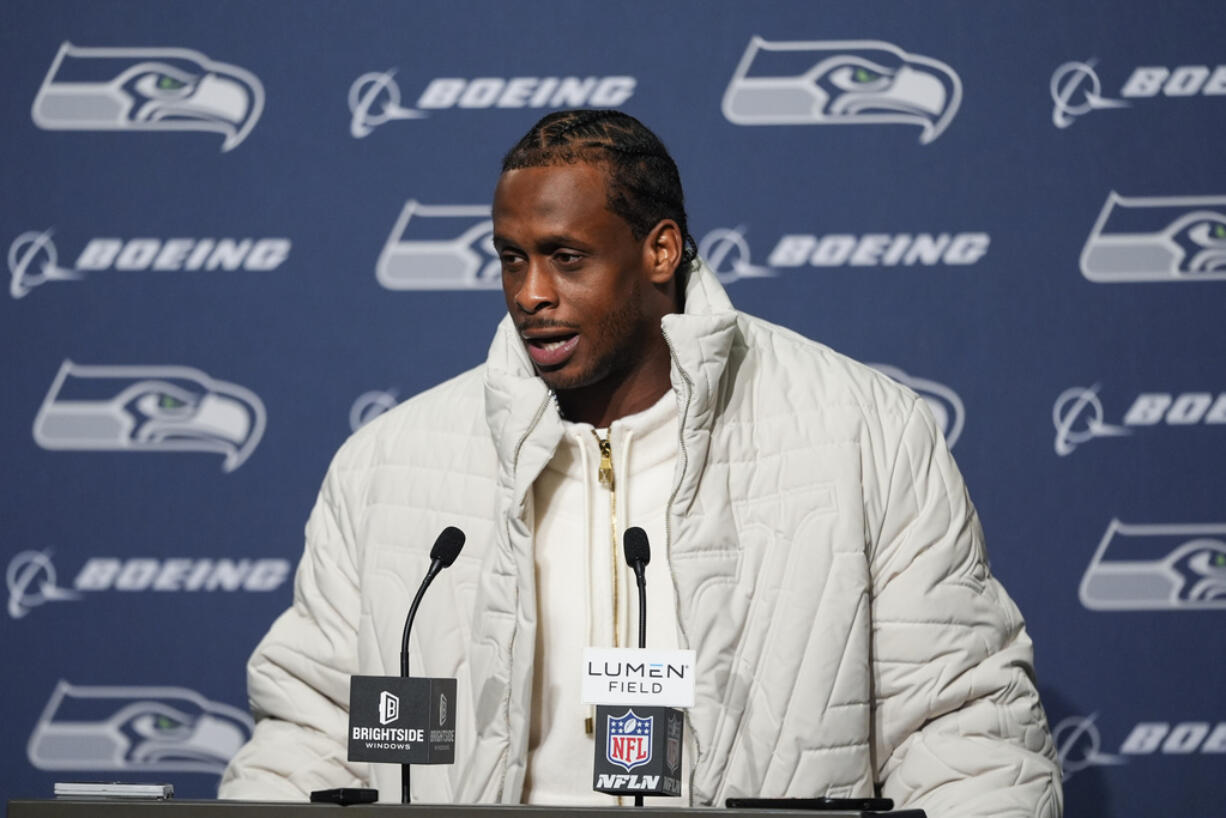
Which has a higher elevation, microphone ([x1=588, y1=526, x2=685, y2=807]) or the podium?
microphone ([x1=588, y1=526, x2=685, y2=807])

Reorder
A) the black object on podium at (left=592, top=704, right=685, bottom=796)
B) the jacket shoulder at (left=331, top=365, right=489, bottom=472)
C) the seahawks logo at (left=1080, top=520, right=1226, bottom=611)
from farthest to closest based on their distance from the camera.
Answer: the seahawks logo at (left=1080, top=520, right=1226, bottom=611)
the jacket shoulder at (left=331, top=365, right=489, bottom=472)
the black object on podium at (left=592, top=704, right=685, bottom=796)

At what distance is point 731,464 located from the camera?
2.48 meters

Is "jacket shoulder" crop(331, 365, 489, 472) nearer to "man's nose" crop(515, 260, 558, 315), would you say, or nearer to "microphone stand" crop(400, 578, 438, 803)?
"man's nose" crop(515, 260, 558, 315)

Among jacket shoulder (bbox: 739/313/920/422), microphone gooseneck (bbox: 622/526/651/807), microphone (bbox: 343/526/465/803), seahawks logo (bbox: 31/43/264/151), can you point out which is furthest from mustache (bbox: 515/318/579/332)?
seahawks logo (bbox: 31/43/264/151)

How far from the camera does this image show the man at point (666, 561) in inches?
92.7

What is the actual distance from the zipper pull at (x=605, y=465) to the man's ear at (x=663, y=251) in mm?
287

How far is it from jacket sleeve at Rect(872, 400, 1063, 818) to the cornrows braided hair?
0.56 meters

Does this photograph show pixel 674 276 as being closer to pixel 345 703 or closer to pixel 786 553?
pixel 786 553

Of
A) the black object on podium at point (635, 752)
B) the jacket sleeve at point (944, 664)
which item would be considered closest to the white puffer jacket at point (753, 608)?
the jacket sleeve at point (944, 664)

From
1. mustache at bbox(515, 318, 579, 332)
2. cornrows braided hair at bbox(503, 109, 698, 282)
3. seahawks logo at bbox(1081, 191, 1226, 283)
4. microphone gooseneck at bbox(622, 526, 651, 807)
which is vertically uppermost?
seahawks logo at bbox(1081, 191, 1226, 283)

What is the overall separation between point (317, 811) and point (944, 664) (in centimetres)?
111

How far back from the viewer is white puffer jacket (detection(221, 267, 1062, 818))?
235cm

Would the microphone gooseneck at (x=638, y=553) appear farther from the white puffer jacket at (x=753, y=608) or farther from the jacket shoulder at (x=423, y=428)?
the jacket shoulder at (x=423, y=428)

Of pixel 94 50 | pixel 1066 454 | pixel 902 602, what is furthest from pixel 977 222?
pixel 94 50
